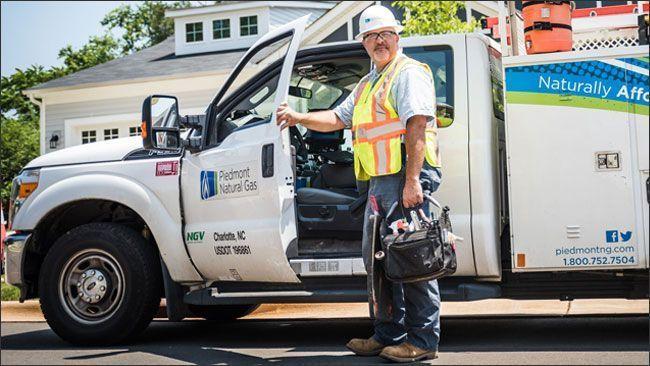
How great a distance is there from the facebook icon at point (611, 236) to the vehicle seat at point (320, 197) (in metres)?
1.74

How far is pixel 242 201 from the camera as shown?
20.9 feet

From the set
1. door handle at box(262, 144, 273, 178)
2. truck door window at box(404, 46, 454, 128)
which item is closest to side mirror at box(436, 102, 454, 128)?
truck door window at box(404, 46, 454, 128)

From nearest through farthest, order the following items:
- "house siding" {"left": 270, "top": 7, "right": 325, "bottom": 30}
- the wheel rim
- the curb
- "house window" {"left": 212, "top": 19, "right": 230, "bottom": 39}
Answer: the wheel rim < the curb < "house window" {"left": 212, "top": 19, "right": 230, "bottom": 39} < "house siding" {"left": 270, "top": 7, "right": 325, "bottom": 30}

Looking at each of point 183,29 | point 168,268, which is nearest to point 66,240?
point 168,268

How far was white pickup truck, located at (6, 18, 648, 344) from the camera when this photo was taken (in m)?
5.75

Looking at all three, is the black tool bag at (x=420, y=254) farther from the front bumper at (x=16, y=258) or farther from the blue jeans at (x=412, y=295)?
the front bumper at (x=16, y=258)

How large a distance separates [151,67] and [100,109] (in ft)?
5.46

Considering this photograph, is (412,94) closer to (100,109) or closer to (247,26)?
(100,109)

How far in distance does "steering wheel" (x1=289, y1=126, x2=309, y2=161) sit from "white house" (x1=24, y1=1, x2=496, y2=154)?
1274 cm

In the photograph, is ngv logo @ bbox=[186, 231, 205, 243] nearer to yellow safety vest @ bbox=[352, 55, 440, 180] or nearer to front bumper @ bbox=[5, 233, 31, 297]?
front bumper @ bbox=[5, 233, 31, 297]

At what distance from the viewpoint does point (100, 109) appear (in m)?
21.5

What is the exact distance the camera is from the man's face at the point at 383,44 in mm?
5395

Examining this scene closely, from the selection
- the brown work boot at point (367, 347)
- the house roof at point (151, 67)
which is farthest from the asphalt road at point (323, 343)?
the house roof at point (151, 67)

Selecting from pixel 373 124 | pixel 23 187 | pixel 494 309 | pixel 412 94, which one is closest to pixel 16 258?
pixel 23 187
